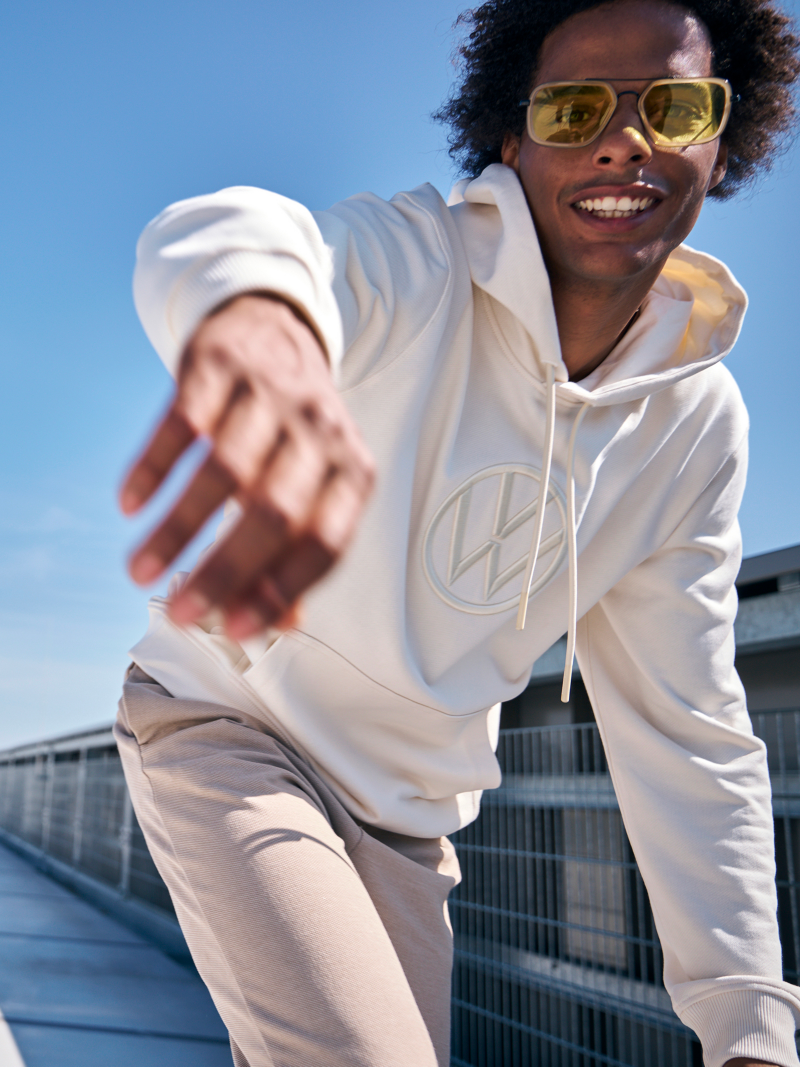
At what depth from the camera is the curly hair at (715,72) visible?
5.78 ft

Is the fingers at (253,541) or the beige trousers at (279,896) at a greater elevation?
the fingers at (253,541)

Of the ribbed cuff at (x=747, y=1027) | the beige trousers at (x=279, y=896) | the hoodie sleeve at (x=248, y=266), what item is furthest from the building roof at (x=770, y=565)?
the hoodie sleeve at (x=248, y=266)

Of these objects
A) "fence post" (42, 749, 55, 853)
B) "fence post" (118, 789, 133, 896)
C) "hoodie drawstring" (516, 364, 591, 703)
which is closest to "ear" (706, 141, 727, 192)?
"hoodie drawstring" (516, 364, 591, 703)

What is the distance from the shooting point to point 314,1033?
114 centimetres

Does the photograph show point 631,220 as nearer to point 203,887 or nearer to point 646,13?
point 646,13

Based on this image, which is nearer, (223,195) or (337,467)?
(337,467)

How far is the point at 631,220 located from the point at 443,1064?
56.1 inches

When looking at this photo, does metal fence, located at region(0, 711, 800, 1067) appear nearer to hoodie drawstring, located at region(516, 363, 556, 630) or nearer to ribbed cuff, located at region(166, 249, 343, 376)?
hoodie drawstring, located at region(516, 363, 556, 630)

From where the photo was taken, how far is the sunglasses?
1495 millimetres

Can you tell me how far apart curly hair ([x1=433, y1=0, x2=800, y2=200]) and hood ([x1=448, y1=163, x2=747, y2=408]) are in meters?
0.31

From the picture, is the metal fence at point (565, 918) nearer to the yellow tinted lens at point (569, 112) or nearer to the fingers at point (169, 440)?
the yellow tinted lens at point (569, 112)

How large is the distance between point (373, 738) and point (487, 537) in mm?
389

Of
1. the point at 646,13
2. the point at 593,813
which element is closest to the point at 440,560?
the point at 646,13

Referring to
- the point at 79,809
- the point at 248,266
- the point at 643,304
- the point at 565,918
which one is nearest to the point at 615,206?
the point at 643,304
